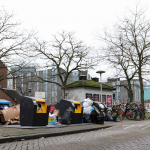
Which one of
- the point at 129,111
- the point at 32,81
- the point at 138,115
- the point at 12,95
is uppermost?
the point at 32,81

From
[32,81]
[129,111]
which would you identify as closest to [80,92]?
[32,81]

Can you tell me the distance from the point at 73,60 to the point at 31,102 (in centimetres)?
1989

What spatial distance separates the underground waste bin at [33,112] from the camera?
10070 mm

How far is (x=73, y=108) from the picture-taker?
12.0m

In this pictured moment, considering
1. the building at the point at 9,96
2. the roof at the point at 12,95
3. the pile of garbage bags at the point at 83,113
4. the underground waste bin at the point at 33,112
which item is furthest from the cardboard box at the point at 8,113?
the roof at the point at 12,95

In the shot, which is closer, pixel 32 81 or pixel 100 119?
pixel 100 119

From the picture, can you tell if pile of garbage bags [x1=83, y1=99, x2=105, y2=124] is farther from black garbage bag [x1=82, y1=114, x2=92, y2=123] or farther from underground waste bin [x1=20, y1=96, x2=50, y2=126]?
underground waste bin [x1=20, y1=96, x2=50, y2=126]

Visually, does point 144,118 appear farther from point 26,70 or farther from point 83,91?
point 26,70

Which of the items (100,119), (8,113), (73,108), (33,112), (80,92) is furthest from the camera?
(80,92)

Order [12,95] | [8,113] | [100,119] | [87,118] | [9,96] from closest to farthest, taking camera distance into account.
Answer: [8,113], [100,119], [87,118], [9,96], [12,95]

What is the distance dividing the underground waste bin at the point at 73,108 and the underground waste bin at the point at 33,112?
179cm

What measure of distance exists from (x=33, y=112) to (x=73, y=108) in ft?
8.69

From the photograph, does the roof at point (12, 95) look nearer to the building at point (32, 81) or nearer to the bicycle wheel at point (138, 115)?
the building at point (32, 81)

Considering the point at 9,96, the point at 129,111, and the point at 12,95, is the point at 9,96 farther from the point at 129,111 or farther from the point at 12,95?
the point at 129,111
